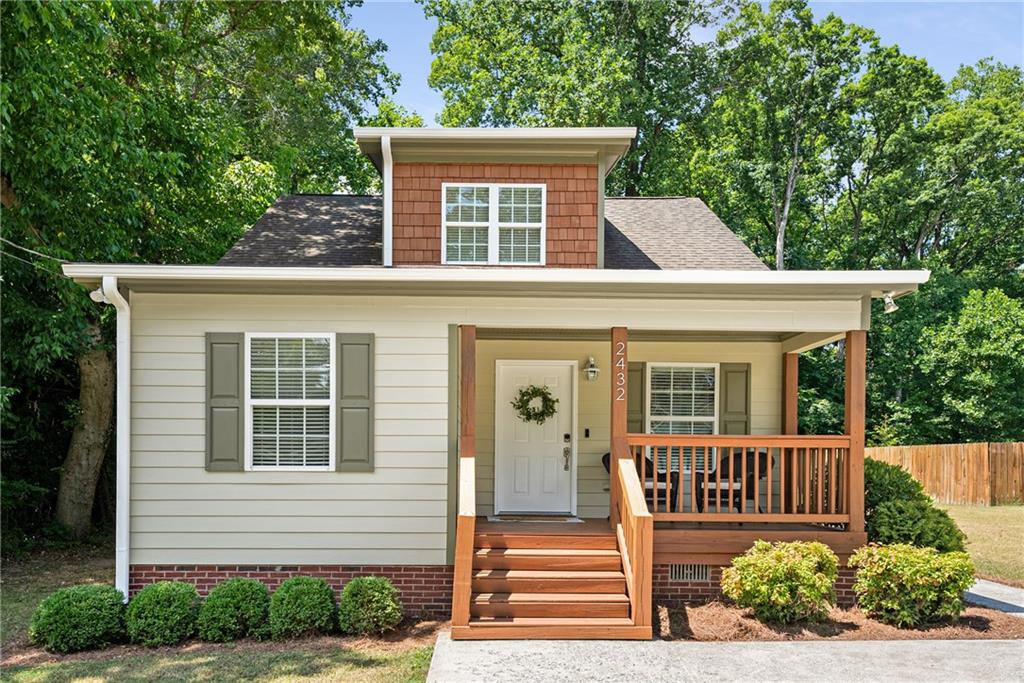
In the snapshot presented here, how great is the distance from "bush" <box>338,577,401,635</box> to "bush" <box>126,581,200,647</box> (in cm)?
137

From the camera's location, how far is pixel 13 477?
13.4 metres

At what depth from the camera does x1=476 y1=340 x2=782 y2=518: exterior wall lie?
1073 centimetres

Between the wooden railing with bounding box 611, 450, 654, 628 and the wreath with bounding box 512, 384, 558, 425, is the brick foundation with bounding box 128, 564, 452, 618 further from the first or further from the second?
the wreath with bounding box 512, 384, 558, 425

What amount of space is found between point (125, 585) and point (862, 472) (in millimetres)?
7369

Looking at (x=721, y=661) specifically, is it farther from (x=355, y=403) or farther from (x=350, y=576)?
(x=355, y=403)

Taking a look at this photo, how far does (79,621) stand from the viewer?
25.1 feet

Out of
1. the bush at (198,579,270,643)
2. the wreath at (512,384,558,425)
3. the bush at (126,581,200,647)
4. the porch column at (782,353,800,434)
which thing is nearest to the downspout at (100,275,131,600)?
the bush at (126,581,200,647)

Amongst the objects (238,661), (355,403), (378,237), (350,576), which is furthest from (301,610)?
(378,237)

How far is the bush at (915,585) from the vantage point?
7707mm

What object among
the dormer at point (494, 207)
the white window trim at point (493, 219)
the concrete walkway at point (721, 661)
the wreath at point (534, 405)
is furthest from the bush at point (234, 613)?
the white window trim at point (493, 219)

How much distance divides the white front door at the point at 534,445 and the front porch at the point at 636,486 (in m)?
0.06

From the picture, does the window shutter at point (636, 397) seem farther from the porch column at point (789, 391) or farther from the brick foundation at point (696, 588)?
the brick foundation at point (696, 588)

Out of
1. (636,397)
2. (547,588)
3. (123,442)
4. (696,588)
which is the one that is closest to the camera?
(547,588)

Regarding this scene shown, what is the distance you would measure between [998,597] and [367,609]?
6718 millimetres
